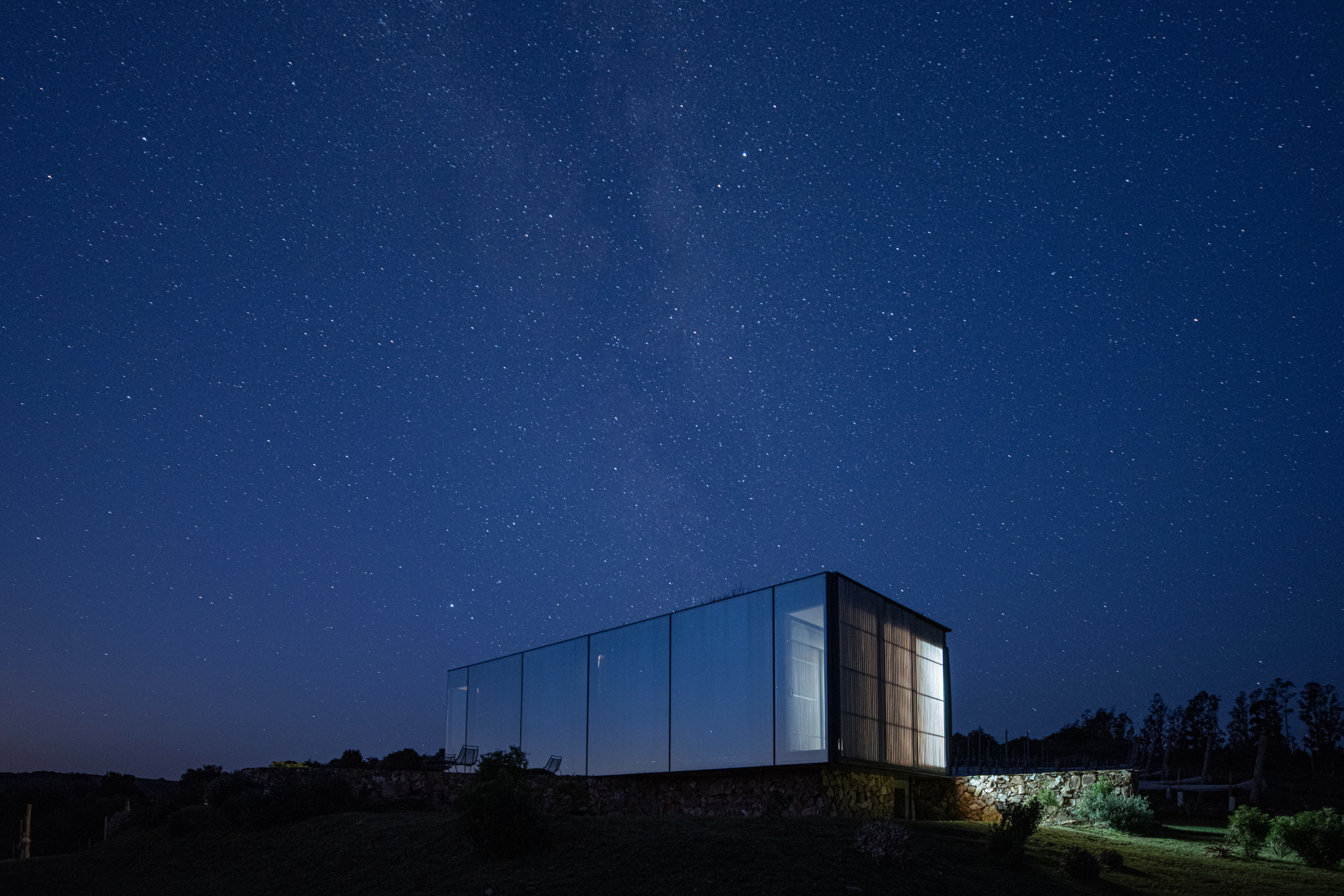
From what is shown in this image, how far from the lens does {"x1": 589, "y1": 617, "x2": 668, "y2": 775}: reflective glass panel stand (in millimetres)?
26547

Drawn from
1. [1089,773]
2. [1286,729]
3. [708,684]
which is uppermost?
[708,684]

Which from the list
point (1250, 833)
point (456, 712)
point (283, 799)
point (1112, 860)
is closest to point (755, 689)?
point (1112, 860)

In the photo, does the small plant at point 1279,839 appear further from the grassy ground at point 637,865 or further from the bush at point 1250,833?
the grassy ground at point 637,865

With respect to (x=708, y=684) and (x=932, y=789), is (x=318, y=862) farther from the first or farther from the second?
(x=932, y=789)

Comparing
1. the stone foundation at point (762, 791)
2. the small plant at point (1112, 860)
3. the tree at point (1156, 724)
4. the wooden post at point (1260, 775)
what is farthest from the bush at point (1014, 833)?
the tree at point (1156, 724)

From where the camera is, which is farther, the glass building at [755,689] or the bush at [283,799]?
the glass building at [755,689]

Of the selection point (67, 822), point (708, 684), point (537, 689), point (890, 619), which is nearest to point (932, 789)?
point (890, 619)

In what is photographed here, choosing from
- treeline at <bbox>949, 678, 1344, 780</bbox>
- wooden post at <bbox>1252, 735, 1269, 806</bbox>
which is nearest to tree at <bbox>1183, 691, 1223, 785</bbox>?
treeline at <bbox>949, 678, 1344, 780</bbox>

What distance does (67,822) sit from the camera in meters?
41.1

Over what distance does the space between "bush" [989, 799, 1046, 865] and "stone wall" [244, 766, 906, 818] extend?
5.57 m

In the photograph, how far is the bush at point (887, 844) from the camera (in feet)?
45.2

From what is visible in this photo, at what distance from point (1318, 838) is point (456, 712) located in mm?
28945

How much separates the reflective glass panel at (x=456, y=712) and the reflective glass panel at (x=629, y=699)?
9.51 m

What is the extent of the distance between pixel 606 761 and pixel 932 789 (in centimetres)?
1020
